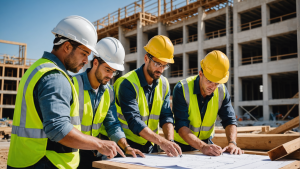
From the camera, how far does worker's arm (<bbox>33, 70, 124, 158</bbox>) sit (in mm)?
1555

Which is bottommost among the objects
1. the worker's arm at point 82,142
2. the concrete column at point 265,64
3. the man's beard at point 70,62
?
the worker's arm at point 82,142

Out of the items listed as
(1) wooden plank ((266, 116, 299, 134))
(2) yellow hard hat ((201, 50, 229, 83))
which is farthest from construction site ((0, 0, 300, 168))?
(2) yellow hard hat ((201, 50, 229, 83))

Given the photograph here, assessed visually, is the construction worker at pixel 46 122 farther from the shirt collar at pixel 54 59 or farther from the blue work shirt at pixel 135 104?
the blue work shirt at pixel 135 104

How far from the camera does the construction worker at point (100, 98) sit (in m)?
2.57

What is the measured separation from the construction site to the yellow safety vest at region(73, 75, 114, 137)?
1814cm

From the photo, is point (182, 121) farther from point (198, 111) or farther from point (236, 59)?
point (236, 59)

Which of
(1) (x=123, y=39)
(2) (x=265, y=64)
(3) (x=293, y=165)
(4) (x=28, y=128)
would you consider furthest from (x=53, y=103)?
(1) (x=123, y=39)

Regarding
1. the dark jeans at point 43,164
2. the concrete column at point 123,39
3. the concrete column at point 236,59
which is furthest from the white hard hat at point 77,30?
the concrete column at point 123,39

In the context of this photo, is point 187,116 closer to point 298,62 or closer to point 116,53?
point 116,53

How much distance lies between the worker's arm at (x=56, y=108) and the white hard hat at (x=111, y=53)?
1101 millimetres

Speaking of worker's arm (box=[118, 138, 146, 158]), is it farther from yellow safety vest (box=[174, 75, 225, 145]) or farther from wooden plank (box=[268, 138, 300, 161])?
wooden plank (box=[268, 138, 300, 161])

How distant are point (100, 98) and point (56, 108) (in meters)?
1.14

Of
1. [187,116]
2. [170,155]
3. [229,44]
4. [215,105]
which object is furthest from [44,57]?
[229,44]

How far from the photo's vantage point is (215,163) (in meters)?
2.14
